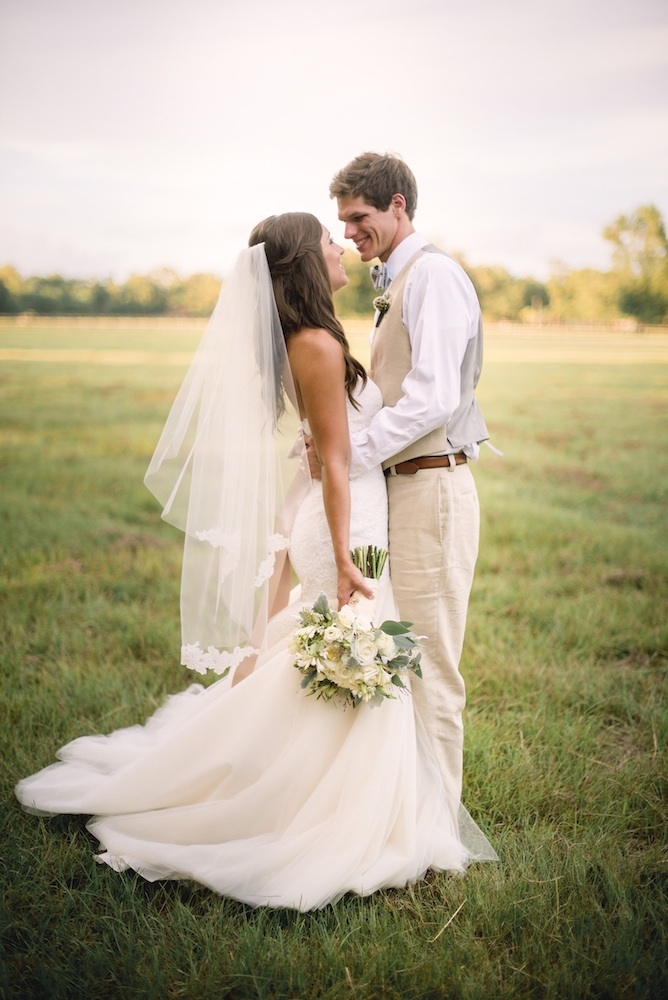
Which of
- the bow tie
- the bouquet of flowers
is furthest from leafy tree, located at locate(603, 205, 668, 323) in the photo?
the bouquet of flowers

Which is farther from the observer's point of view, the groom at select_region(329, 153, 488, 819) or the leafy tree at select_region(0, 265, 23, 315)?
the leafy tree at select_region(0, 265, 23, 315)

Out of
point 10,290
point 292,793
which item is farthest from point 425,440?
point 10,290

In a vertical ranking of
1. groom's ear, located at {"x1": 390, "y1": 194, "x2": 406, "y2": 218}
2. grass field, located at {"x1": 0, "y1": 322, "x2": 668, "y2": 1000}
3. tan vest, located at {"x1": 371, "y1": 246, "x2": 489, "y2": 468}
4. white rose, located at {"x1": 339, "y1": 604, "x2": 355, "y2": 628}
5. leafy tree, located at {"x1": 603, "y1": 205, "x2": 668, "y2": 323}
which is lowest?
grass field, located at {"x1": 0, "y1": 322, "x2": 668, "y2": 1000}

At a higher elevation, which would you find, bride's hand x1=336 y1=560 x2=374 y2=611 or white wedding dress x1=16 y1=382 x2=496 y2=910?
bride's hand x1=336 y1=560 x2=374 y2=611

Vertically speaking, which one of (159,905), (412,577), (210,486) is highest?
(210,486)

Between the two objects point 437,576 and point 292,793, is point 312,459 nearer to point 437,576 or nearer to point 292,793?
point 437,576

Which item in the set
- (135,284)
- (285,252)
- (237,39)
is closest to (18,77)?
(237,39)

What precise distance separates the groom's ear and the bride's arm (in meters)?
0.73

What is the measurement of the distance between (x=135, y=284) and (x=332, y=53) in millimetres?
30963

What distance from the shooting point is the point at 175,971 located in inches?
98.0

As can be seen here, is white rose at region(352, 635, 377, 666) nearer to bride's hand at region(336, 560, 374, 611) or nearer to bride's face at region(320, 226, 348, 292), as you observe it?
bride's hand at region(336, 560, 374, 611)

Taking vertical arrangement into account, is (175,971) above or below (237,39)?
below

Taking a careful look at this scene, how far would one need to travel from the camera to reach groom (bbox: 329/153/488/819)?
3.00m

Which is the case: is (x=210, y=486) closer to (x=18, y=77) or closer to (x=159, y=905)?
(x=159, y=905)
